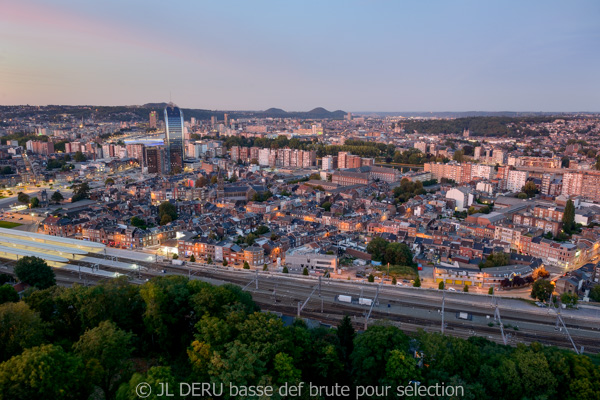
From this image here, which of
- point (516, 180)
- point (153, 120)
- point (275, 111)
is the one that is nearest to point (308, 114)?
point (275, 111)

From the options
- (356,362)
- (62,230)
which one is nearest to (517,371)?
(356,362)

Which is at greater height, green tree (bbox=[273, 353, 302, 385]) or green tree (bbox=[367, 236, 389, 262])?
A: green tree (bbox=[273, 353, 302, 385])

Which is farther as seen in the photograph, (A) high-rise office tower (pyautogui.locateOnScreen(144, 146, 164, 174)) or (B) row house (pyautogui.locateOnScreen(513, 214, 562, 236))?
(A) high-rise office tower (pyautogui.locateOnScreen(144, 146, 164, 174))

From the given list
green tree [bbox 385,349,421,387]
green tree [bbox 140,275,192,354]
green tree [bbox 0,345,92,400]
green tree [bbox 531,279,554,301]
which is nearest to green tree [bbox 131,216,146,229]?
green tree [bbox 140,275,192,354]

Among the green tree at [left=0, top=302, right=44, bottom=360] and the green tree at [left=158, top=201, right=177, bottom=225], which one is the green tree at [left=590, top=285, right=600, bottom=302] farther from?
the green tree at [left=158, top=201, right=177, bottom=225]

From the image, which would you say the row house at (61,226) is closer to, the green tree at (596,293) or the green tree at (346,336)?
the green tree at (346,336)

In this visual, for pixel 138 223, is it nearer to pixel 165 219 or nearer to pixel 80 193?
pixel 165 219

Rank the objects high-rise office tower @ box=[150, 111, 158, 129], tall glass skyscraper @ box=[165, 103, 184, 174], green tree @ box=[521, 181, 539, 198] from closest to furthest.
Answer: green tree @ box=[521, 181, 539, 198] → tall glass skyscraper @ box=[165, 103, 184, 174] → high-rise office tower @ box=[150, 111, 158, 129]
